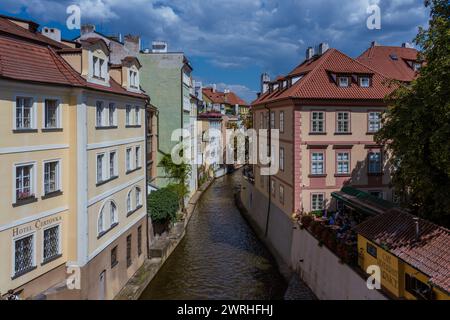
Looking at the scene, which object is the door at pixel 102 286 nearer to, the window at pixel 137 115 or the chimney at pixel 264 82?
the window at pixel 137 115

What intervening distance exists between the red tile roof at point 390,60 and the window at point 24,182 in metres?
26.6

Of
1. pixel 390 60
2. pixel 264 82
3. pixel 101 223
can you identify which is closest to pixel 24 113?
pixel 101 223

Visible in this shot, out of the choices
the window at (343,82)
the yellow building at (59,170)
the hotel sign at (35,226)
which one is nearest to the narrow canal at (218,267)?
the yellow building at (59,170)

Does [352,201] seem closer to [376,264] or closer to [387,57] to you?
[376,264]

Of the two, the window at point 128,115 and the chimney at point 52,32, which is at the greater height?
the chimney at point 52,32

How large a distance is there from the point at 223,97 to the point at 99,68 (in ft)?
284

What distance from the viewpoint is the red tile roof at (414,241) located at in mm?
12148

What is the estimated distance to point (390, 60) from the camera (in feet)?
115

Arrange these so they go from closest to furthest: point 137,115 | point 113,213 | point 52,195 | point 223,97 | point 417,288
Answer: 1. point 417,288
2. point 52,195
3. point 113,213
4. point 137,115
5. point 223,97

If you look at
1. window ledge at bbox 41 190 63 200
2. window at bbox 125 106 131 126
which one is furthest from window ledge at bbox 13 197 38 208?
window at bbox 125 106 131 126

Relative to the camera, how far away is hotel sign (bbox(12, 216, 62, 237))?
46.8 feet

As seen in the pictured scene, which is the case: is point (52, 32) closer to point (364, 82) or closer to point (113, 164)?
point (113, 164)

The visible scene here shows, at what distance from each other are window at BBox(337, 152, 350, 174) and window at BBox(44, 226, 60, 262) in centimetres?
1682
